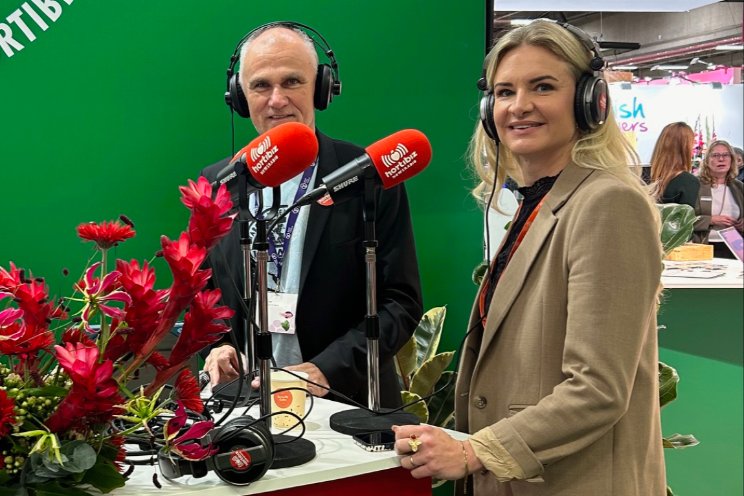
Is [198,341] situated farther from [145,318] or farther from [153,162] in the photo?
[153,162]

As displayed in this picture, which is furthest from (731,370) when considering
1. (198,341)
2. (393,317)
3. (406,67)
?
(198,341)

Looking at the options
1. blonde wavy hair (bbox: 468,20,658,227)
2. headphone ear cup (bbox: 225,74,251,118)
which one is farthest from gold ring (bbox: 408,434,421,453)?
headphone ear cup (bbox: 225,74,251,118)

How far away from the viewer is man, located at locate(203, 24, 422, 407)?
102 inches

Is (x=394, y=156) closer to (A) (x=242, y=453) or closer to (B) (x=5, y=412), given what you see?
(A) (x=242, y=453)

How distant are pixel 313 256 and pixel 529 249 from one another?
2.97ft

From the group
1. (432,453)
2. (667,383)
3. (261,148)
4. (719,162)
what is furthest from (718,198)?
(261,148)

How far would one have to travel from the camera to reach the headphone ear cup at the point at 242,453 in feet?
4.80

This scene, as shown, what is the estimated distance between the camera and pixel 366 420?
1822 mm

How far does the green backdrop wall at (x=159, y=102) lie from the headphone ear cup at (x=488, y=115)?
5.17 ft

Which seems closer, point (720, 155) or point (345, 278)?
point (345, 278)

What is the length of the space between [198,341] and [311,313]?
121 centimetres

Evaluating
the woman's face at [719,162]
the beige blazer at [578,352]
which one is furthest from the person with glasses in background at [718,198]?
the beige blazer at [578,352]

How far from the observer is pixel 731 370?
483cm

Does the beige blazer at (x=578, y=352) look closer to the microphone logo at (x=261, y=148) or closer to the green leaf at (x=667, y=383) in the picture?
the microphone logo at (x=261, y=148)
